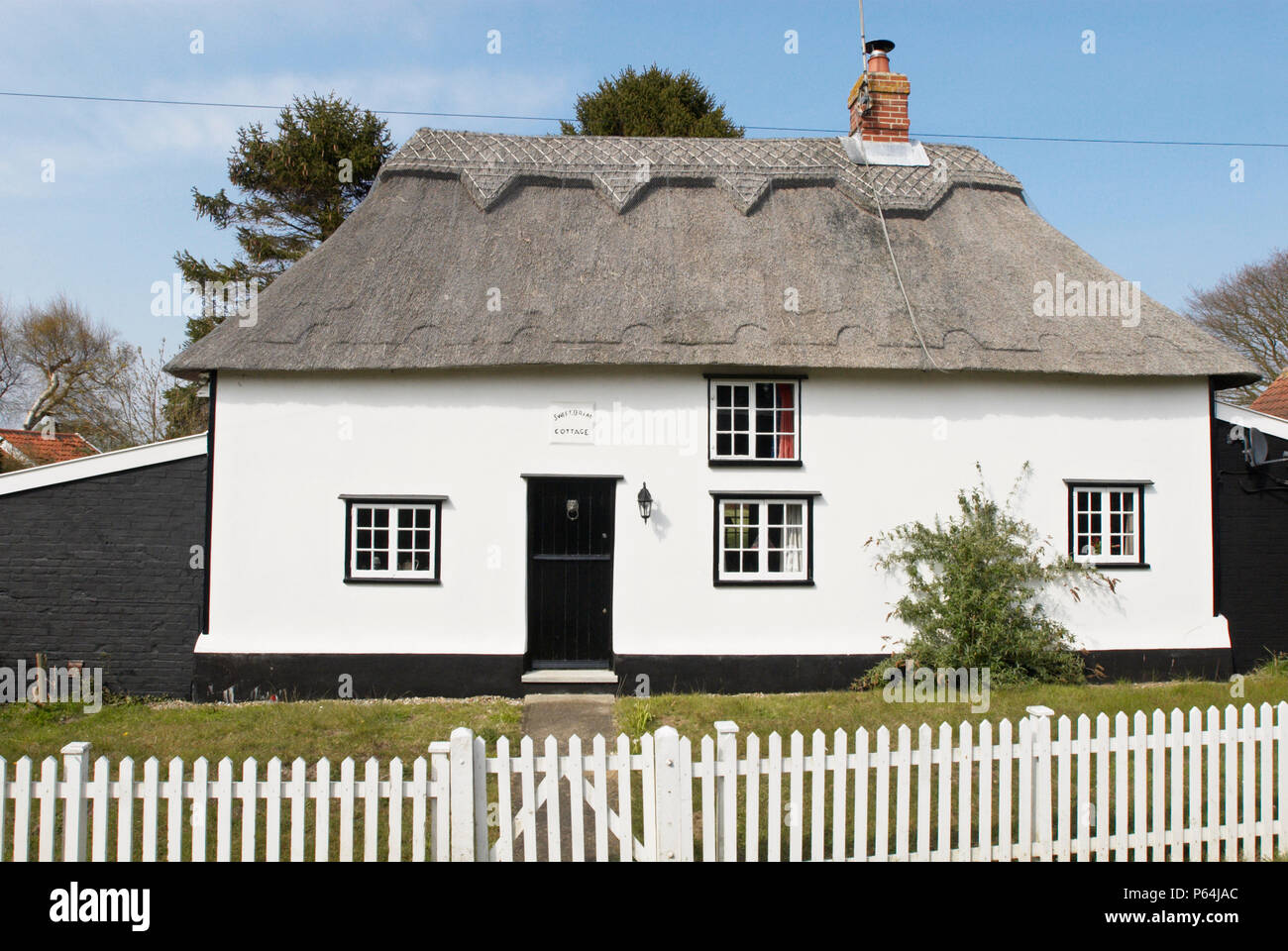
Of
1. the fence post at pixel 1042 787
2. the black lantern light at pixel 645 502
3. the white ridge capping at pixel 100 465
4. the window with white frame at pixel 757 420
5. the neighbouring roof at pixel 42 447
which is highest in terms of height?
the neighbouring roof at pixel 42 447

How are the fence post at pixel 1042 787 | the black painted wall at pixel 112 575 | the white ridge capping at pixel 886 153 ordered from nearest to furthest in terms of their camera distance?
the fence post at pixel 1042 787
the black painted wall at pixel 112 575
the white ridge capping at pixel 886 153

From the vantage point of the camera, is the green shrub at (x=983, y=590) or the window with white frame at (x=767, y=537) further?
the window with white frame at (x=767, y=537)

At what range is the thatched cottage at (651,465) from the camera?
30.3 feet

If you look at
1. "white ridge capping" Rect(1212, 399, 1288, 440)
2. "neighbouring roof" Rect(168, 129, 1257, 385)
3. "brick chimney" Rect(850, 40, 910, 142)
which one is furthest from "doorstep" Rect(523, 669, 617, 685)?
"brick chimney" Rect(850, 40, 910, 142)

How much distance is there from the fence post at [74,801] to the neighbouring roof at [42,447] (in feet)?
64.8

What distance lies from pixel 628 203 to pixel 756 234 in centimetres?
174

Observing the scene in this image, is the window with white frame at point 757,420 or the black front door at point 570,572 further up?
the window with white frame at point 757,420

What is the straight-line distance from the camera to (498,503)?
9.31 metres

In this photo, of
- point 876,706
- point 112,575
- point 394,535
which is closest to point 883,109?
point 876,706

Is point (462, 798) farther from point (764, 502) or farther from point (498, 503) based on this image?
point (764, 502)

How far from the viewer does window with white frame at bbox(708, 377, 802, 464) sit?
9492mm

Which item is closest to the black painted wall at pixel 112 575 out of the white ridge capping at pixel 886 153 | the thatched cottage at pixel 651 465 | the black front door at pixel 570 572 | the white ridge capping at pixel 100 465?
the white ridge capping at pixel 100 465

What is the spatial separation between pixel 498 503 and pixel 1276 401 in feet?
44.1

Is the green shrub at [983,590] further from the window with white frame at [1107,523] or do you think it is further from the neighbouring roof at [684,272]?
the neighbouring roof at [684,272]
